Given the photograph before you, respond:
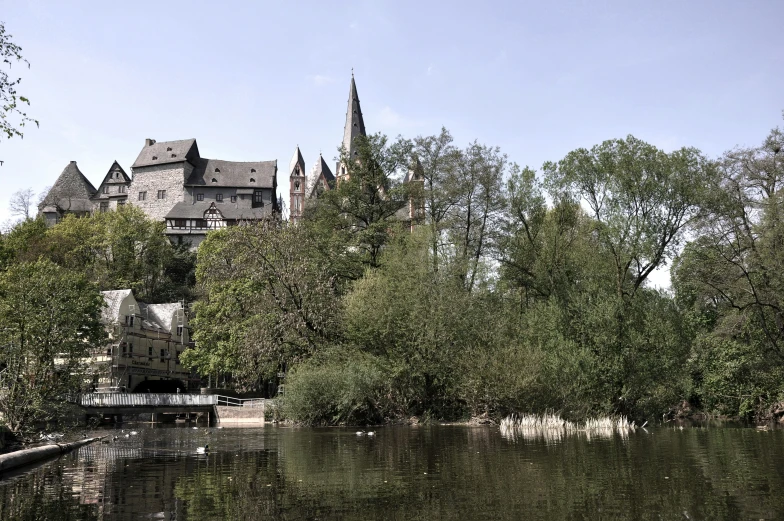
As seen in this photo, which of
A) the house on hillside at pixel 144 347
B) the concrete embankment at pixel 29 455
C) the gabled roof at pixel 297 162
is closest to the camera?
the concrete embankment at pixel 29 455

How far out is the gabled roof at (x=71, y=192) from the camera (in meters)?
128

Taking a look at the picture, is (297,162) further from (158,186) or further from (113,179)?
(113,179)

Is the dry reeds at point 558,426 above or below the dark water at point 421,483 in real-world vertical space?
below

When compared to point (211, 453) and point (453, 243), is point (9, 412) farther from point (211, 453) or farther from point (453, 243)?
point (453, 243)

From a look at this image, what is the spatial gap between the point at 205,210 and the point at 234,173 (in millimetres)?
11523

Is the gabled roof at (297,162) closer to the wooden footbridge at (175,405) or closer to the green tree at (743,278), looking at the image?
the wooden footbridge at (175,405)

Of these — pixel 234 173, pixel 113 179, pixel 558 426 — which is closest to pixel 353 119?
pixel 234 173

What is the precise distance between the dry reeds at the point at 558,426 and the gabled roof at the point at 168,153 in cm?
10684

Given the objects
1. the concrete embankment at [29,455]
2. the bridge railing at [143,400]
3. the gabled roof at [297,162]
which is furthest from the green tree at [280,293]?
the gabled roof at [297,162]

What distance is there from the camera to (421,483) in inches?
539

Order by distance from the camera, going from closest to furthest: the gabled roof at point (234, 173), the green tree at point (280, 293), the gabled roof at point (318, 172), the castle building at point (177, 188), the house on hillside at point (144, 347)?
the green tree at point (280, 293)
the house on hillside at point (144, 347)
the castle building at point (177, 188)
the gabled roof at point (234, 173)
the gabled roof at point (318, 172)

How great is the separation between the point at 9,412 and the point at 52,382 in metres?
1.85

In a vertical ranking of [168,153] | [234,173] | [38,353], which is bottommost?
[38,353]

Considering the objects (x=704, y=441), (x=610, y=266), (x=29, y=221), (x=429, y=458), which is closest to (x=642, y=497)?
(x=429, y=458)
